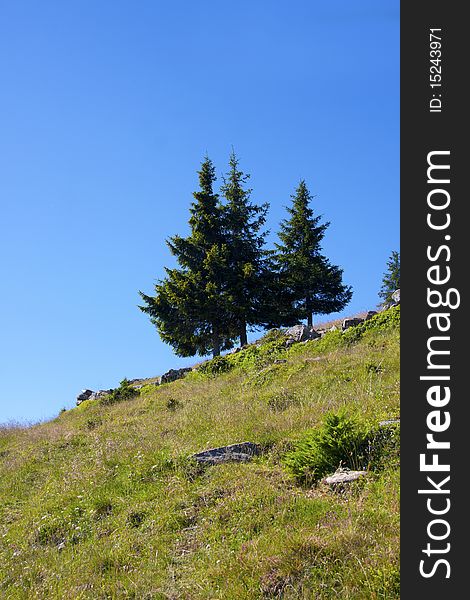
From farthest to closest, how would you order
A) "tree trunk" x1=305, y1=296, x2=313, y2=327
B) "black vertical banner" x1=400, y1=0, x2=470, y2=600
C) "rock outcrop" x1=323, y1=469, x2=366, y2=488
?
"tree trunk" x1=305, y1=296, x2=313, y2=327 → "rock outcrop" x1=323, y1=469, x2=366, y2=488 → "black vertical banner" x1=400, y1=0, x2=470, y2=600

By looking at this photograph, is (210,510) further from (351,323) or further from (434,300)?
(351,323)

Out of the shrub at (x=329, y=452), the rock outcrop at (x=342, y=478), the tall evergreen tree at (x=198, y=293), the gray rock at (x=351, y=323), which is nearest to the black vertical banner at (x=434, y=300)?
the rock outcrop at (x=342, y=478)

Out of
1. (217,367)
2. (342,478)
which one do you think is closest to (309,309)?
(217,367)

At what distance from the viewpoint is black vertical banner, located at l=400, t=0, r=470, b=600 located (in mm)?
4609

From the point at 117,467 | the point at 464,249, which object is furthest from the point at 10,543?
the point at 464,249

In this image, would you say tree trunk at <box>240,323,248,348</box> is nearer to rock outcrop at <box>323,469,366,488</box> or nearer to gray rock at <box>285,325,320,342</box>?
gray rock at <box>285,325,320,342</box>

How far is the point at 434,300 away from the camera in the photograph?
16.2 ft

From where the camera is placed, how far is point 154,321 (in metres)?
34.0

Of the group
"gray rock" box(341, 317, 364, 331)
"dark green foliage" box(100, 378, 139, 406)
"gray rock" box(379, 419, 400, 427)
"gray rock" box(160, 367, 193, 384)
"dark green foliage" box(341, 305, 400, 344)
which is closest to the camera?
"gray rock" box(379, 419, 400, 427)

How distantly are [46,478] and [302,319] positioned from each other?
81.3ft

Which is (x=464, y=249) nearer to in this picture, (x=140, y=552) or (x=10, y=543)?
(x=140, y=552)

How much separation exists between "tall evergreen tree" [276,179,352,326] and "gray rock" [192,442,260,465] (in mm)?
24394

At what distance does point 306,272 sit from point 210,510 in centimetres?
2875

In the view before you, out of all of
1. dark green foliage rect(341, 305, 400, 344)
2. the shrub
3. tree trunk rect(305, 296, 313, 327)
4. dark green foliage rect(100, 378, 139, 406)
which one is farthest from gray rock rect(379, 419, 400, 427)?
tree trunk rect(305, 296, 313, 327)
